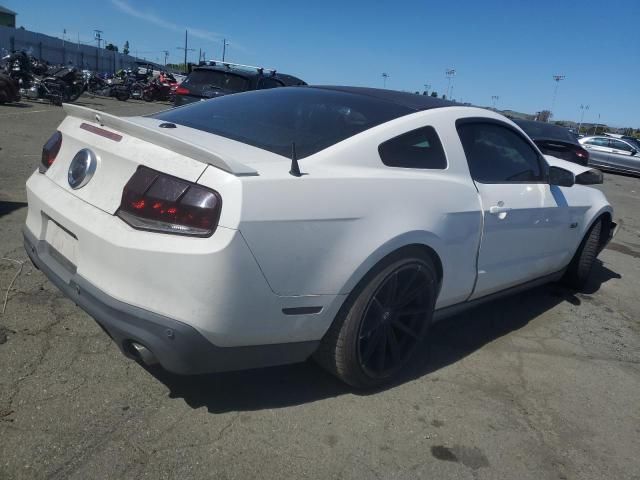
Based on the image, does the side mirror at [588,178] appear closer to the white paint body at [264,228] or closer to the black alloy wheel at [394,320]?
the white paint body at [264,228]

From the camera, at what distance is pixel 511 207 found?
3.46 meters

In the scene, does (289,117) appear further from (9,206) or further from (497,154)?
(9,206)

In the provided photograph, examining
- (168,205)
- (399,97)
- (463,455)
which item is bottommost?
(463,455)

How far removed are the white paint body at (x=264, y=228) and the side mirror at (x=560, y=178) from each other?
106 cm

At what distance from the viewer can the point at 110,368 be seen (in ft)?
9.21

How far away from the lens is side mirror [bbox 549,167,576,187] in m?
3.96

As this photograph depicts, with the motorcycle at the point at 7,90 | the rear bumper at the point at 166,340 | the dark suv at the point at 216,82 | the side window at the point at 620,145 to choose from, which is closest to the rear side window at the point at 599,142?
the side window at the point at 620,145

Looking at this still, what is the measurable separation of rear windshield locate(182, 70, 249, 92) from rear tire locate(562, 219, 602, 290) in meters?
8.85

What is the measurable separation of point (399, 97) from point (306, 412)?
194 cm

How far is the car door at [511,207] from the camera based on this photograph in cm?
333

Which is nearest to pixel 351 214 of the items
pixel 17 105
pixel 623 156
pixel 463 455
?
pixel 463 455

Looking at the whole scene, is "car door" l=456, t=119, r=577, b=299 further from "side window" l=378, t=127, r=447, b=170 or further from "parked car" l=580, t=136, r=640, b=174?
"parked car" l=580, t=136, r=640, b=174

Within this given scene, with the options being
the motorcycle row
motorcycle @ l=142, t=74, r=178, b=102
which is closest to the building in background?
motorcycle @ l=142, t=74, r=178, b=102

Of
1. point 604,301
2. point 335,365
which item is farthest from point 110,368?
point 604,301
